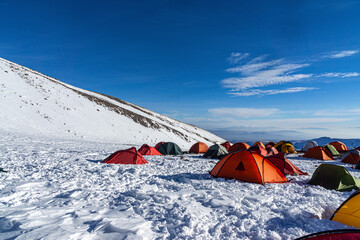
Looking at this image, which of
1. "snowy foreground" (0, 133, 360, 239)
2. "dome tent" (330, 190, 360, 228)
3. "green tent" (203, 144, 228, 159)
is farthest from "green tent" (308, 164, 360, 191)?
"green tent" (203, 144, 228, 159)

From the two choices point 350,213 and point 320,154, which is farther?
point 320,154

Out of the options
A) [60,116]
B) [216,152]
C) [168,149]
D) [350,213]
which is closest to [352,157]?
[216,152]

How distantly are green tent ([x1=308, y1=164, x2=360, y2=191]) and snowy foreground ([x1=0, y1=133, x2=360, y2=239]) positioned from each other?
0.60 m

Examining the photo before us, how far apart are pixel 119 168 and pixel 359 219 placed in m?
10.5

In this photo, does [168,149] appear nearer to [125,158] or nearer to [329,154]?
[125,158]

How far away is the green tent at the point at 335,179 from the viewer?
8734 millimetres

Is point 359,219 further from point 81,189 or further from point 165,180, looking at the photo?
point 81,189

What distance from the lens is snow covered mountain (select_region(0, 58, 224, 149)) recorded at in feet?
100

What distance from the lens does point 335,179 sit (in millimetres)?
8969

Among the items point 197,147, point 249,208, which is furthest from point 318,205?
point 197,147

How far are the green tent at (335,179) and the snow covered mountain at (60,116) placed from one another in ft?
101

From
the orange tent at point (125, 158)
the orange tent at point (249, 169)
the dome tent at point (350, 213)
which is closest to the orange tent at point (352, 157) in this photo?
the orange tent at point (249, 169)

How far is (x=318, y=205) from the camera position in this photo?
A: 6645mm

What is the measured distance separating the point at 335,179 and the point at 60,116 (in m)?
40.5
